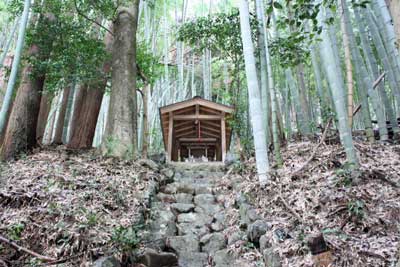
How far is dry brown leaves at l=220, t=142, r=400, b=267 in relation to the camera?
2.01 m

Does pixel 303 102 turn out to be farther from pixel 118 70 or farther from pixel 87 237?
pixel 87 237

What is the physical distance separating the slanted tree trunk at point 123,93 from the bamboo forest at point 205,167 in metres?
0.02

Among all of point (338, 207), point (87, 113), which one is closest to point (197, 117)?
point (87, 113)

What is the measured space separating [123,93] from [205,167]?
2.24 m

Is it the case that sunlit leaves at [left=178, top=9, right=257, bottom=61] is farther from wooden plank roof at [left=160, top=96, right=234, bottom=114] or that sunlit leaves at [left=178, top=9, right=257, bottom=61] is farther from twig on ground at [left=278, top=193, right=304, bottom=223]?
twig on ground at [left=278, top=193, right=304, bottom=223]

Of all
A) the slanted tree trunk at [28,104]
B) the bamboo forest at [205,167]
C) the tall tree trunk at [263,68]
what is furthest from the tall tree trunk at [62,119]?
the tall tree trunk at [263,68]

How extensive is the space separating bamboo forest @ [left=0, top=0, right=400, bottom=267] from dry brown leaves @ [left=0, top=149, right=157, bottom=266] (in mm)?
14

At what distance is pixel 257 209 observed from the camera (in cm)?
318

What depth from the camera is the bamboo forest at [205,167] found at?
2201 mm

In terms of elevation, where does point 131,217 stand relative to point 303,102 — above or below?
below

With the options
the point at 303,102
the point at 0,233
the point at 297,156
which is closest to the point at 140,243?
the point at 0,233

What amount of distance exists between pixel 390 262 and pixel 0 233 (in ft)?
8.63

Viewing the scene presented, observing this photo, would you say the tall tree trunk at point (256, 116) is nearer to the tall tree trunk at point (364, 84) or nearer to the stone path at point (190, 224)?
the stone path at point (190, 224)

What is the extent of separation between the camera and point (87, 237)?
226cm
